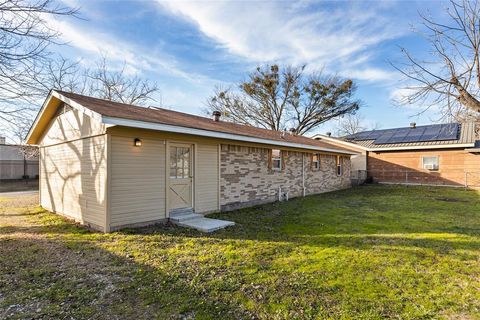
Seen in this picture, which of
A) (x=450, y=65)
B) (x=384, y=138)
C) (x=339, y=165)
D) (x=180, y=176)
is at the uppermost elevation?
(x=384, y=138)

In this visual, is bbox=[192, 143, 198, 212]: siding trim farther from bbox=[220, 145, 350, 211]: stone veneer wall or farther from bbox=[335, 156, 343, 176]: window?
bbox=[335, 156, 343, 176]: window

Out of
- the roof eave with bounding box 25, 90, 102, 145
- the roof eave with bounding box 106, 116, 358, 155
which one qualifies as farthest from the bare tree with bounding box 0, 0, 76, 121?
the roof eave with bounding box 106, 116, 358, 155

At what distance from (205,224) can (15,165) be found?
23719 mm

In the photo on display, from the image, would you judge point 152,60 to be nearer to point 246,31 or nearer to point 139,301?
point 246,31

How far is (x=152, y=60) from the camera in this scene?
1416 cm

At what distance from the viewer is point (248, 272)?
3887 mm

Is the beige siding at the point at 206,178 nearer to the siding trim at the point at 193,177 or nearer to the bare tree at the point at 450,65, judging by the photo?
the siding trim at the point at 193,177

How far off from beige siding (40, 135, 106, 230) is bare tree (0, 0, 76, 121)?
6.70 ft

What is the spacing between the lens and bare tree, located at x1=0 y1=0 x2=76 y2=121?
590 centimetres

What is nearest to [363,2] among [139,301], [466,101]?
[466,101]

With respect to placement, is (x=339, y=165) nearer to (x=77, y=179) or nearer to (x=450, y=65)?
(x=450, y=65)

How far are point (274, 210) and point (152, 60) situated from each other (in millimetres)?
10657

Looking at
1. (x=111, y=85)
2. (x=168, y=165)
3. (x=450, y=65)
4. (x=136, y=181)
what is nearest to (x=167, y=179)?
(x=168, y=165)

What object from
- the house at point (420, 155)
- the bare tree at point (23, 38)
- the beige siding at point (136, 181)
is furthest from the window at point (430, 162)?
the bare tree at point (23, 38)
